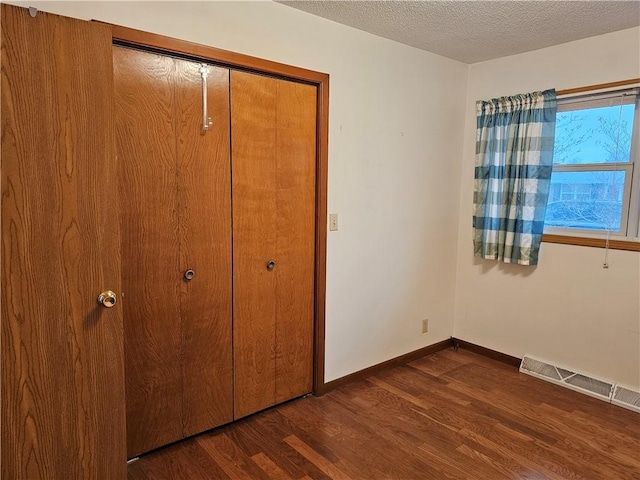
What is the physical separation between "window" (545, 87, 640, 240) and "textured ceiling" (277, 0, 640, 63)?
0.45 meters

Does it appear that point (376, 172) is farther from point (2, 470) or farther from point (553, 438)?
point (2, 470)

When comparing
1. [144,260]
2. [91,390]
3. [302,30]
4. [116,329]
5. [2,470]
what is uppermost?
[302,30]

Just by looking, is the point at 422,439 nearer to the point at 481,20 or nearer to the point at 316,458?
the point at 316,458

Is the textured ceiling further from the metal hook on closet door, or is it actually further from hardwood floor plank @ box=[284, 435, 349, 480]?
hardwood floor plank @ box=[284, 435, 349, 480]

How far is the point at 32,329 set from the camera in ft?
4.94

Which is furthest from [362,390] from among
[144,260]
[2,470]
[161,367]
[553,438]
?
[2,470]

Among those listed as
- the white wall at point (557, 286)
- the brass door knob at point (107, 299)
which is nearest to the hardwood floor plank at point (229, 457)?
the brass door knob at point (107, 299)

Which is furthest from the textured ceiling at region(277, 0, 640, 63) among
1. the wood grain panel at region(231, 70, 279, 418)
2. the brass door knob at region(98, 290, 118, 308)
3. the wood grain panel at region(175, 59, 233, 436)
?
the brass door knob at region(98, 290, 118, 308)

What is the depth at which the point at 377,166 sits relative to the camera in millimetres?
2918

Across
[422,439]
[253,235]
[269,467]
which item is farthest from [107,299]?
[422,439]

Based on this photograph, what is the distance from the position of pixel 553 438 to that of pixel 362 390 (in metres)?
1.12

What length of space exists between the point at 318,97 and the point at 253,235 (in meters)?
0.92

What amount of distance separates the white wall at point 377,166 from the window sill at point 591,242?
2.51 ft

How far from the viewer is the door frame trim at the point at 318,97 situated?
1.93 m
